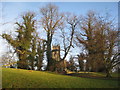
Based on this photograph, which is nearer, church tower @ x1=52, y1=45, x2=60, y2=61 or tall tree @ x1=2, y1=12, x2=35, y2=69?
tall tree @ x1=2, y1=12, x2=35, y2=69

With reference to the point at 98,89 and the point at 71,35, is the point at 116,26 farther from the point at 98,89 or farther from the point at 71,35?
the point at 71,35

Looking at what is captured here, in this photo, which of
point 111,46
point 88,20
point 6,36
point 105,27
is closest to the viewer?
point 111,46

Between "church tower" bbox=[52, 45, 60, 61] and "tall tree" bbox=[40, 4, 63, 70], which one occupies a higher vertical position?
"tall tree" bbox=[40, 4, 63, 70]

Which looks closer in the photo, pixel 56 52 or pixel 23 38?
pixel 23 38

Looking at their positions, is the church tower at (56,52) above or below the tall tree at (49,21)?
below

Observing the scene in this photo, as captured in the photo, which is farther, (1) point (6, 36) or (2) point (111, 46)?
(1) point (6, 36)

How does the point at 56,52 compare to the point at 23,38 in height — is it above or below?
below

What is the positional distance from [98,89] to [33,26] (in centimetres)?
1881

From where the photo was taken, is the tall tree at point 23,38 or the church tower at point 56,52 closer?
the tall tree at point 23,38

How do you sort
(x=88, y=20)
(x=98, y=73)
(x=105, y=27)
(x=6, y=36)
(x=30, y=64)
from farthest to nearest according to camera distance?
(x=30, y=64)
(x=6, y=36)
(x=88, y=20)
(x=98, y=73)
(x=105, y=27)

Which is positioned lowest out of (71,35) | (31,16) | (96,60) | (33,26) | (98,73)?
(98,73)

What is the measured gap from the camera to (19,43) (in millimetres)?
18891

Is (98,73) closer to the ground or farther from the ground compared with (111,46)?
closer to the ground

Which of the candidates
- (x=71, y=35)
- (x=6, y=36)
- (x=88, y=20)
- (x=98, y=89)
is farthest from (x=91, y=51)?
(x=6, y=36)
